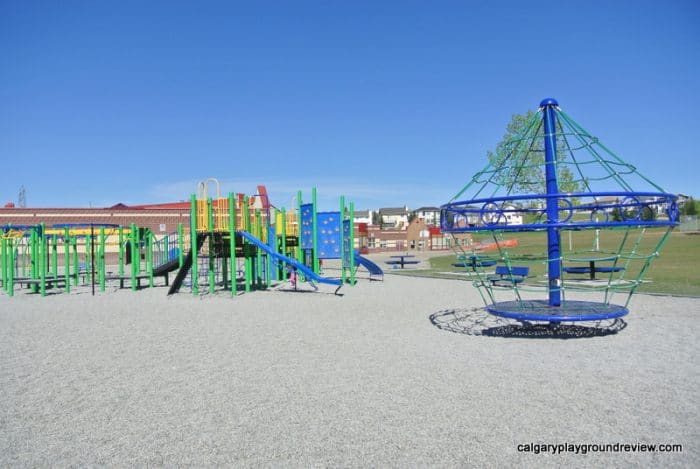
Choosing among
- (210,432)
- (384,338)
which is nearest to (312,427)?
(210,432)

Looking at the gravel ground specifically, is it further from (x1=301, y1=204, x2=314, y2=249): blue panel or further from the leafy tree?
(x1=301, y1=204, x2=314, y2=249): blue panel

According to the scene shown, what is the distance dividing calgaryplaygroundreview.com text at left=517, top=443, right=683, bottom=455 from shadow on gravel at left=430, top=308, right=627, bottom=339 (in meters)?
4.43

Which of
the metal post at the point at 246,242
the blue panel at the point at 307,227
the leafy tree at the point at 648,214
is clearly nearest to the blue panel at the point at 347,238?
the blue panel at the point at 307,227

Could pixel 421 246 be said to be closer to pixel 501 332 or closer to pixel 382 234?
pixel 382 234

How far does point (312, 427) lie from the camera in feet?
15.3

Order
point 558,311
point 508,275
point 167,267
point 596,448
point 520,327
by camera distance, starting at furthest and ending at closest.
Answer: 1. point 167,267
2. point 508,275
3. point 520,327
4. point 558,311
5. point 596,448

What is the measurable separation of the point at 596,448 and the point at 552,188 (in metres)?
5.47

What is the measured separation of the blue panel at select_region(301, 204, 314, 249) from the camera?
18.4 metres

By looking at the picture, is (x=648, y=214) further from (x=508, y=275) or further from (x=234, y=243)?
(x=234, y=243)

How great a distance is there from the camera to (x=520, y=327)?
31.0ft

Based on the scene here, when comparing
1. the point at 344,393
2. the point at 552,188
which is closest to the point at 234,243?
the point at 552,188

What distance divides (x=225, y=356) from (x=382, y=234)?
163 feet

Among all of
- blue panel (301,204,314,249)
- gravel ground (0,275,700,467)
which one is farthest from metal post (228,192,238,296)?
gravel ground (0,275,700,467)

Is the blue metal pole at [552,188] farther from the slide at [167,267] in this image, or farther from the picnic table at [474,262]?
the slide at [167,267]
